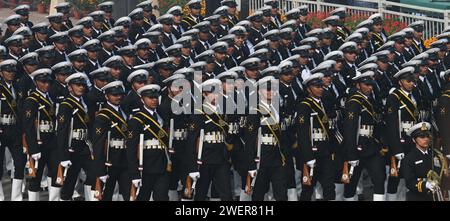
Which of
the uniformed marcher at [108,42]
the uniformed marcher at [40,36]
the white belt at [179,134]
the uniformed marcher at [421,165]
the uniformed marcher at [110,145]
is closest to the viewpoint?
the uniformed marcher at [421,165]

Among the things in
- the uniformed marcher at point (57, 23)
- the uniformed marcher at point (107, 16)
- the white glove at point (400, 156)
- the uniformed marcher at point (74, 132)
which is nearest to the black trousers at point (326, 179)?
the white glove at point (400, 156)

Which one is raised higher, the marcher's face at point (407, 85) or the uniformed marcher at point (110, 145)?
the marcher's face at point (407, 85)

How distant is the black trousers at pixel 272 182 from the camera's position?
20.2 meters

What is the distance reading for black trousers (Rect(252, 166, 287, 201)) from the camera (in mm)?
20159

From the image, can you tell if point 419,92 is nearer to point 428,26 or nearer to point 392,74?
point 392,74

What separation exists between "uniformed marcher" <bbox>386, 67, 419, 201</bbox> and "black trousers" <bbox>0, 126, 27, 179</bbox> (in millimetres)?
4966

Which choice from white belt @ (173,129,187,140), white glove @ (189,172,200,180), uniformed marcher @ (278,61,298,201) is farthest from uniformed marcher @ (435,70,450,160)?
white belt @ (173,129,187,140)

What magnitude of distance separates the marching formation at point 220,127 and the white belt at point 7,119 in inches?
0.5

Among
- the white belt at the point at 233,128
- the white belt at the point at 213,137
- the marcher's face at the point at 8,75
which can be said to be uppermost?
the marcher's face at the point at 8,75

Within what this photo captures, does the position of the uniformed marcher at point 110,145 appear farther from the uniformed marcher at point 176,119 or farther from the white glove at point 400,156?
the white glove at point 400,156

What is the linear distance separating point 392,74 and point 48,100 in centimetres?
524

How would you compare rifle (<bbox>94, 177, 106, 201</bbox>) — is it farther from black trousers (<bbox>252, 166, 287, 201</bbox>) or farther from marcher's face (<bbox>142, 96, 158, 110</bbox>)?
black trousers (<bbox>252, 166, 287, 201</bbox>)

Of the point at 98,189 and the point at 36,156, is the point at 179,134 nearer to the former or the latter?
the point at 98,189

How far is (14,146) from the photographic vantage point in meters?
21.1
